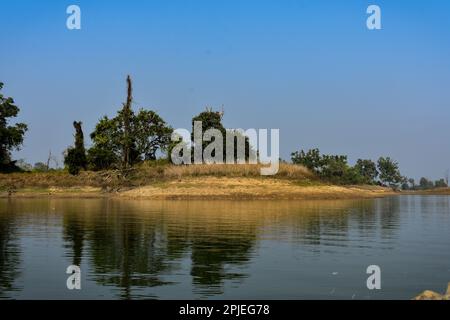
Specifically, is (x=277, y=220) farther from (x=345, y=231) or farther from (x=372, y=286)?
(x=372, y=286)

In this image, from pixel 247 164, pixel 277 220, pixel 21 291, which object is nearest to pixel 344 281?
pixel 21 291

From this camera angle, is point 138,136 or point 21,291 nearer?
point 21,291

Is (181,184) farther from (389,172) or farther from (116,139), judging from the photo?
(389,172)

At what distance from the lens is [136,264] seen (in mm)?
18516

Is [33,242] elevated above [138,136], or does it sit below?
below

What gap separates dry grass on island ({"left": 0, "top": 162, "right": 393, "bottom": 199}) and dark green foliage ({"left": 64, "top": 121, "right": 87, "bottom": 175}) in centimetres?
184

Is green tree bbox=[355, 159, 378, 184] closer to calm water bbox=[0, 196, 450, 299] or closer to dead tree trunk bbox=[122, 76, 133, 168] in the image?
dead tree trunk bbox=[122, 76, 133, 168]

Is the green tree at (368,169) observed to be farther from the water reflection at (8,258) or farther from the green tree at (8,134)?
the water reflection at (8,258)

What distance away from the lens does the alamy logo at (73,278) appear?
1498 centimetres

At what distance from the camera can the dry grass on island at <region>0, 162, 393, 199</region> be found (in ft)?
222

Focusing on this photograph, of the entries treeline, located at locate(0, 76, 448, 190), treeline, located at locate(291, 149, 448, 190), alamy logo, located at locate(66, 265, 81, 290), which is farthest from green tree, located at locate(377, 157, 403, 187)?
alamy logo, located at locate(66, 265, 81, 290)

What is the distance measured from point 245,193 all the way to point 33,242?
145 feet

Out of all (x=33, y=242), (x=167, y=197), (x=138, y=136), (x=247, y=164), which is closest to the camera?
(x=33, y=242)

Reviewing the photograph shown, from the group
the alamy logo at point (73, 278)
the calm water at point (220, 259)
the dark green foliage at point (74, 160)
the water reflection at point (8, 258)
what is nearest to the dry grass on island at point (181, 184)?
the dark green foliage at point (74, 160)
